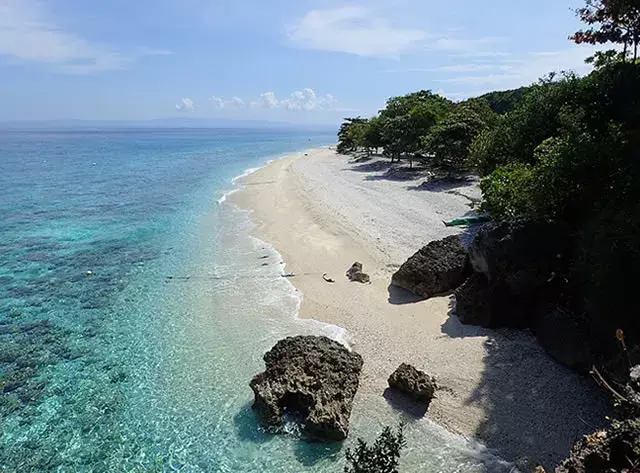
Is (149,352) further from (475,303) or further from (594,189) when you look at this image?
(594,189)

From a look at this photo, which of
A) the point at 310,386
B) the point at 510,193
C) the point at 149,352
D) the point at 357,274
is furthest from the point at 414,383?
the point at 149,352

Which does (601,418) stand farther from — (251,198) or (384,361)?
(251,198)

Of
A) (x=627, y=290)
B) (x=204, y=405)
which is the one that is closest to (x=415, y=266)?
(x=627, y=290)

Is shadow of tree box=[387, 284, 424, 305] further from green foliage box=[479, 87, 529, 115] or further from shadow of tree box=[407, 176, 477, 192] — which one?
green foliage box=[479, 87, 529, 115]

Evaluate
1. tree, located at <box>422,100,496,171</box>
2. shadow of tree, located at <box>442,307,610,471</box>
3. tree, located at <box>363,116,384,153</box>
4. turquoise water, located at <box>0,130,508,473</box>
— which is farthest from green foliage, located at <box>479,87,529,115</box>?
shadow of tree, located at <box>442,307,610,471</box>

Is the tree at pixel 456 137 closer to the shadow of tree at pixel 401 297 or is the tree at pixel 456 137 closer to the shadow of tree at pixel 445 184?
the shadow of tree at pixel 445 184

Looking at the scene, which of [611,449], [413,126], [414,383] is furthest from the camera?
[413,126]
